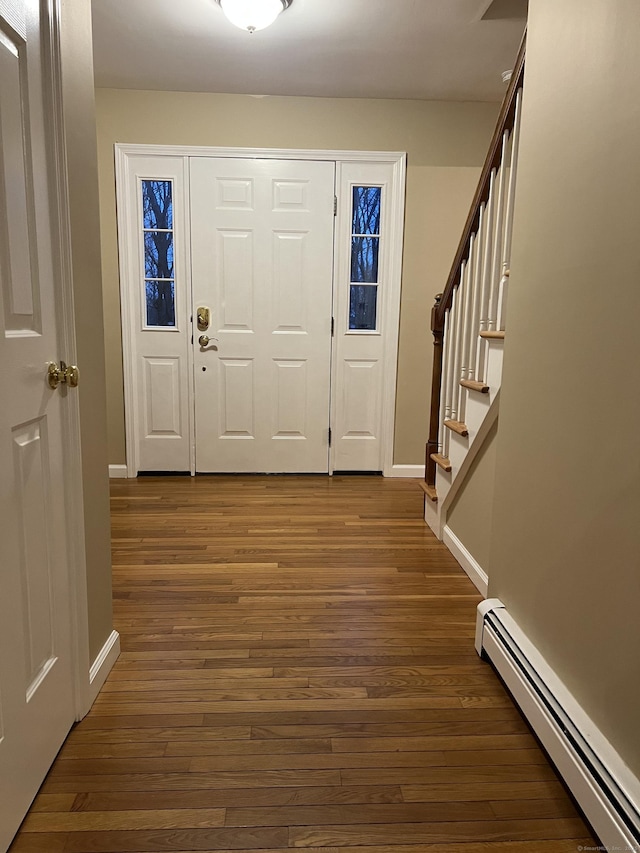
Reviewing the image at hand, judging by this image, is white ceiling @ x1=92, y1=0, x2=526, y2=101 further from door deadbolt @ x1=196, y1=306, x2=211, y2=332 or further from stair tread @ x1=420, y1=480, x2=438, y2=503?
stair tread @ x1=420, y1=480, x2=438, y2=503

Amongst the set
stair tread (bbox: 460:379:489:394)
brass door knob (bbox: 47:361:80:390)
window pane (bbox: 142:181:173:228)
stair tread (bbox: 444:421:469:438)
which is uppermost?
window pane (bbox: 142:181:173:228)

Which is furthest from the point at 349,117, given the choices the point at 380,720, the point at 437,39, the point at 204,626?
the point at 380,720

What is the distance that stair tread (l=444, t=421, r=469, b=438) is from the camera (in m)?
2.63

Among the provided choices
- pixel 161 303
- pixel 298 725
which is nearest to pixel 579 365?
pixel 298 725

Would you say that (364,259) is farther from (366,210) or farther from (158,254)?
(158,254)

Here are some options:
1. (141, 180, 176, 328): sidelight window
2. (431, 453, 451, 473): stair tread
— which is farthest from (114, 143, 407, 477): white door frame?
(431, 453, 451, 473): stair tread

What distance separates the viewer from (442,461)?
3004 millimetres

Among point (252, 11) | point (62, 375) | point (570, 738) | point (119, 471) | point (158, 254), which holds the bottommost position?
point (119, 471)

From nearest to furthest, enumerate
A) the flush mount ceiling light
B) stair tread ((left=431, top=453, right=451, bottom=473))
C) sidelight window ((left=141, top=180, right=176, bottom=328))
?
1. the flush mount ceiling light
2. stair tread ((left=431, top=453, right=451, bottom=473))
3. sidelight window ((left=141, top=180, right=176, bottom=328))

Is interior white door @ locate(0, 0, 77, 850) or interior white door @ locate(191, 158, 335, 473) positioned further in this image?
interior white door @ locate(191, 158, 335, 473)

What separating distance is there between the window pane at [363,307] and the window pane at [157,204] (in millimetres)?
1349

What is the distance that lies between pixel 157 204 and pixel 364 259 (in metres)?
1.45

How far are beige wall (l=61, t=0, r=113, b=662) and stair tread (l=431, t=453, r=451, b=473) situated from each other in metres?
1.67

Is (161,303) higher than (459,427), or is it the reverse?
(161,303)
